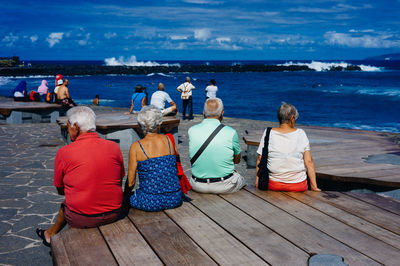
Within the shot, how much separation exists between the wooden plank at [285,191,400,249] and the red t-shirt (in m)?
1.82

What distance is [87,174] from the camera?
316cm

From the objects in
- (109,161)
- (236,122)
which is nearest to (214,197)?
(109,161)

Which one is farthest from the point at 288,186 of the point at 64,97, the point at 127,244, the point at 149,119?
the point at 64,97

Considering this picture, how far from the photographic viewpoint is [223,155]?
3896 millimetres

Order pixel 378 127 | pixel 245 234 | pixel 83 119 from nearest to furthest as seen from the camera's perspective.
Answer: pixel 245 234, pixel 83 119, pixel 378 127

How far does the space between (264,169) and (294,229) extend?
40.5 inches

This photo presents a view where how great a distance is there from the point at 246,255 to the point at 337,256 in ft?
2.01

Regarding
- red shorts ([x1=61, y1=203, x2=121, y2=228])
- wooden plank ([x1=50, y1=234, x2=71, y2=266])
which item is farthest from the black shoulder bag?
wooden plank ([x1=50, y1=234, x2=71, y2=266])

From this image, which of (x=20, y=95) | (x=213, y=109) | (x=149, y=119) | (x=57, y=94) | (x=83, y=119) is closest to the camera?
(x=83, y=119)

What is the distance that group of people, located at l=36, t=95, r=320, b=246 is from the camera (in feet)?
10.4

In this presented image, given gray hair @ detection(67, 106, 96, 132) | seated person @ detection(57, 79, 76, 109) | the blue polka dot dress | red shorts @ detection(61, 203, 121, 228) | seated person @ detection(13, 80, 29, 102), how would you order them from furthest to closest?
seated person @ detection(13, 80, 29, 102), seated person @ detection(57, 79, 76, 109), the blue polka dot dress, gray hair @ detection(67, 106, 96, 132), red shorts @ detection(61, 203, 121, 228)

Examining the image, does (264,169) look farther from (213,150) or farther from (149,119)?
(149,119)

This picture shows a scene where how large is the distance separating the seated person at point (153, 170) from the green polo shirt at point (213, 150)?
1.53 feet

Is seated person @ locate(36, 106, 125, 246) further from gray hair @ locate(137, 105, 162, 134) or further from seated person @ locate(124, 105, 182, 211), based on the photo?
gray hair @ locate(137, 105, 162, 134)
